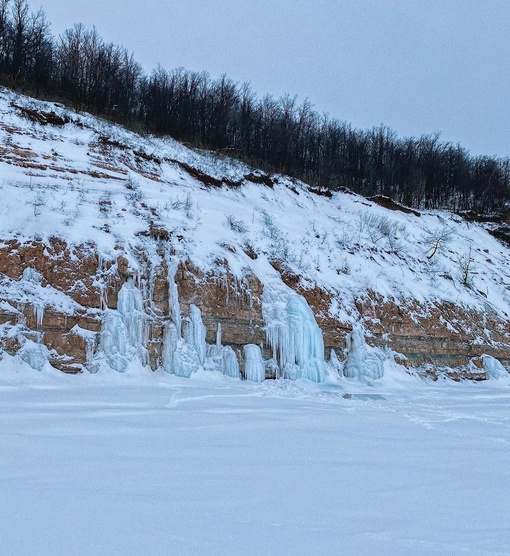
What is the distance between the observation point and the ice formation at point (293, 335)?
35.8ft

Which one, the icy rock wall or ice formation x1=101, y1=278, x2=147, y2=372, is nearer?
ice formation x1=101, y1=278, x2=147, y2=372

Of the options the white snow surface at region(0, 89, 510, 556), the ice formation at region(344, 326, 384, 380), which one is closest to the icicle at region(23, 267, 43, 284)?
the white snow surface at region(0, 89, 510, 556)

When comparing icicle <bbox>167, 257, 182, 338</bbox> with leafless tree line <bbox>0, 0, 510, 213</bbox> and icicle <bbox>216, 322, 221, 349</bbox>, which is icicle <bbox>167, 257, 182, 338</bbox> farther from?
leafless tree line <bbox>0, 0, 510, 213</bbox>

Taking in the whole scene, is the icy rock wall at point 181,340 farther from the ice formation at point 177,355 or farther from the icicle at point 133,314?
the icicle at point 133,314

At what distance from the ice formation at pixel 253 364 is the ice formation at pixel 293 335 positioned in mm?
499

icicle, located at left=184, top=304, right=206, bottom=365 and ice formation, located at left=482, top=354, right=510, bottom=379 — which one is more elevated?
icicle, located at left=184, top=304, right=206, bottom=365

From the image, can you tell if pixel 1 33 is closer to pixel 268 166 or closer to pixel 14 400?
pixel 268 166

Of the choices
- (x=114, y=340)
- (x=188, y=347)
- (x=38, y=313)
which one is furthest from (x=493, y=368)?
(x=38, y=313)

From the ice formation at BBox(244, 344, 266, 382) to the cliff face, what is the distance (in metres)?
0.03

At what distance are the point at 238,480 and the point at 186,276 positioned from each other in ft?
25.0

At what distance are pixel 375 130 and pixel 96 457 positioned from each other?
38.1 metres

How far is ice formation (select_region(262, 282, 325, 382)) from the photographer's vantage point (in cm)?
1092

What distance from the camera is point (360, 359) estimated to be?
12078 mm

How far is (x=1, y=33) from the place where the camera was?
24.5 m
